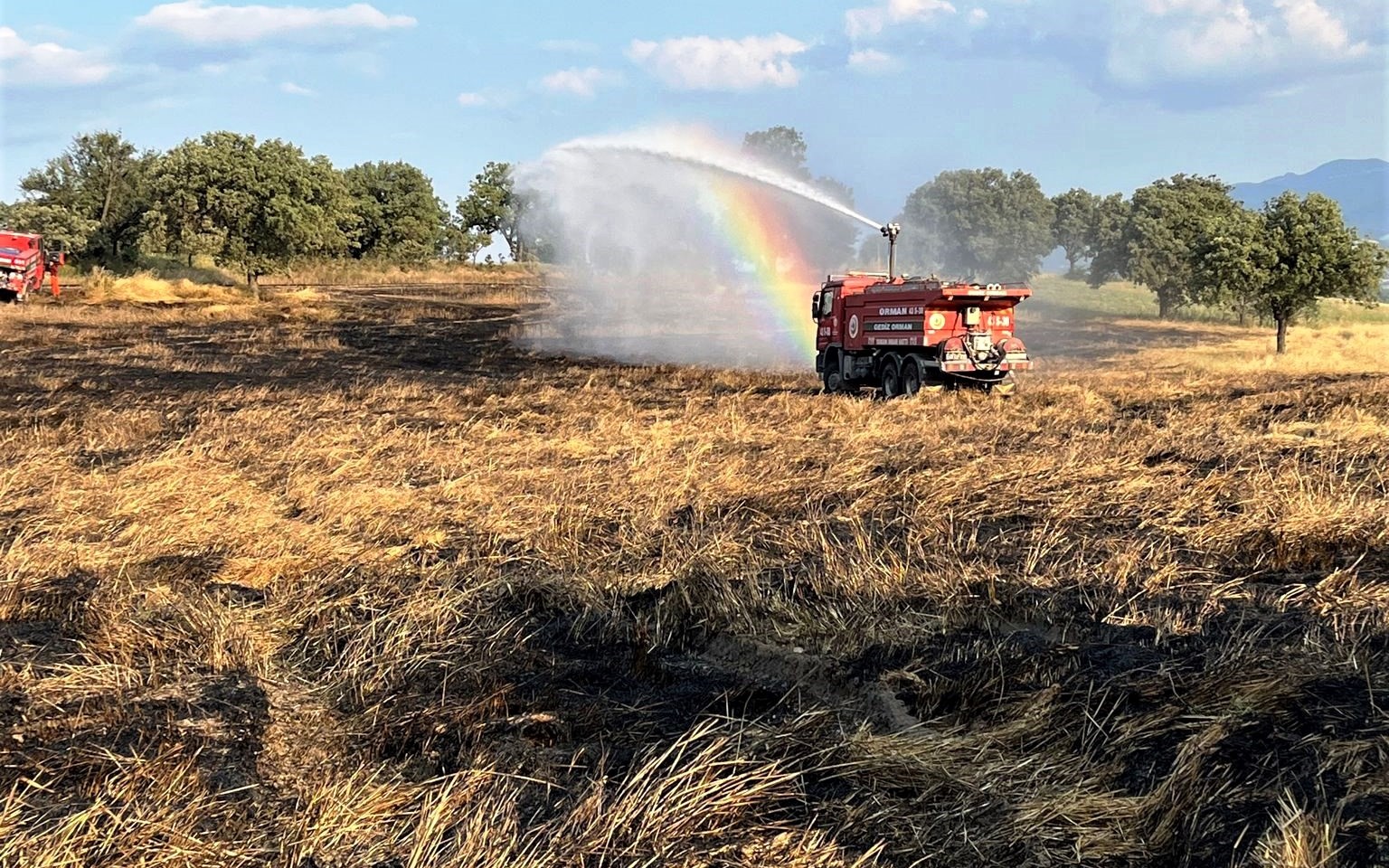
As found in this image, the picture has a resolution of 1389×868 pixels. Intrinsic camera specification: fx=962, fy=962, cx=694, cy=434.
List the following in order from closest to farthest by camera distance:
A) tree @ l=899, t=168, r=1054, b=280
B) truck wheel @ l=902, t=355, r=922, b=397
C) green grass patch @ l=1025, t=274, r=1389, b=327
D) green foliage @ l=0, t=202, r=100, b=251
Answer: truck wheel @ l=902, t=355, r=922, b=397, green grass patch @ l=1025, t=274, r=1389, b=327, green foliage @ l=0, t=202, r=100, b=251, tree @ l=899, t=168, r=1054, b=280

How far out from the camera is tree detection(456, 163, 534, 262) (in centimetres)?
7144

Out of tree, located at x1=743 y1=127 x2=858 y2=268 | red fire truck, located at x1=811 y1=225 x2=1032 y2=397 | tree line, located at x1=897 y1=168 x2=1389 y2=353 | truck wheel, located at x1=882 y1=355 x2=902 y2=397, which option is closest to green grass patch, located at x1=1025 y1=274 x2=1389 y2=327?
tree line, located at x1=897 y1=168 x2=1389 y2=353

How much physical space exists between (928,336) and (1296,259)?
17464 mm

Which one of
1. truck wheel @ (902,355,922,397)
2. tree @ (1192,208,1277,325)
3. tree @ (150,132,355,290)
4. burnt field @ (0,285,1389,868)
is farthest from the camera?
tree @ (150,132,355,290)

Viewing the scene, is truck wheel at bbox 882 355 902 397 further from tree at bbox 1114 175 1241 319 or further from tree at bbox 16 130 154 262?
tree at bbox 16 130 154 262

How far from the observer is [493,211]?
77.9 meters

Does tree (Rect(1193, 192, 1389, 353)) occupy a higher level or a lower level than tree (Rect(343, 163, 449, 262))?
lower

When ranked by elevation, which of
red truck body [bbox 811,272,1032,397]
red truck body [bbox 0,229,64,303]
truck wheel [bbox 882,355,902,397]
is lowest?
truck wheel [bbox 882,355,902,397]

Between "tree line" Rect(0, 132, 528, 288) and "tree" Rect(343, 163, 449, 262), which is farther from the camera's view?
"tree" Rect(343, 163, 449, 262)

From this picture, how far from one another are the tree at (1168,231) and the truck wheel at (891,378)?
3580 centimetres

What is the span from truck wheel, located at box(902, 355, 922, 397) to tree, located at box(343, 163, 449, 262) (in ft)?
204

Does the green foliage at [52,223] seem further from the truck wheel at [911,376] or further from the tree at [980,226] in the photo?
the tree at [980,226]

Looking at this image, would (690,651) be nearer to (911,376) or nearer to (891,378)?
(911,376)

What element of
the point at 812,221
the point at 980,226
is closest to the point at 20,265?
the point at 812,221
